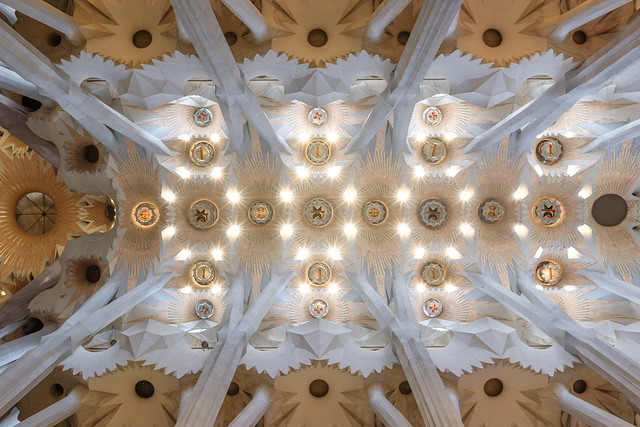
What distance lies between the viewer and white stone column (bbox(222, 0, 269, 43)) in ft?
24.4

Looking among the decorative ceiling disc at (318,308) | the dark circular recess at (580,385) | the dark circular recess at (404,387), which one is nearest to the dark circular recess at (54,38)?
the decorative ceiling disc at (318,308)

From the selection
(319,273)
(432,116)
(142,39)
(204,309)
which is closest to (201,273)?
(204,309)

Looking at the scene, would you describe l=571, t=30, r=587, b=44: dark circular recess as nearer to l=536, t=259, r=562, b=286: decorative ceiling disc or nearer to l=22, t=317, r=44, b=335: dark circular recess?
l=536, t=259, r=562, b=286: decorative ceiling disc

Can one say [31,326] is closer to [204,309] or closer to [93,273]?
[93,273]

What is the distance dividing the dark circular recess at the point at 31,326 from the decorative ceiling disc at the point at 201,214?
14.6 feet

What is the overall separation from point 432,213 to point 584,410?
5.12 meters

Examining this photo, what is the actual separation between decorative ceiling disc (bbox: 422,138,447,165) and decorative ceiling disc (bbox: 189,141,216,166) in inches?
209

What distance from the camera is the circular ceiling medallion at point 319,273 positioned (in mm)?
10750

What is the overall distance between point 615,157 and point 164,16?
10.7 metres

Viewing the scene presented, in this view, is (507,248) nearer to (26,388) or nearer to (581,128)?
(581,128)

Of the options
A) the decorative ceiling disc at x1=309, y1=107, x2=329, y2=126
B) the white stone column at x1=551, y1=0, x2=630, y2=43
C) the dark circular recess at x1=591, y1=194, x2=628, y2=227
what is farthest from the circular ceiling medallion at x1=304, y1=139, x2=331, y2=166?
the dark circular recess at x1=591, y1=194, x2=628, y2=227

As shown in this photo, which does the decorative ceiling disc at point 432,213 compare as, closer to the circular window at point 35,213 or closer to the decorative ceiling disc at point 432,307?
the decorative ceiling disc at point 432,307

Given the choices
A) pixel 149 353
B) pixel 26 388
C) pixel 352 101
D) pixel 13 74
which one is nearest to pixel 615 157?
Result: pixel 352 101

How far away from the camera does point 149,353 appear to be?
9203 mm
